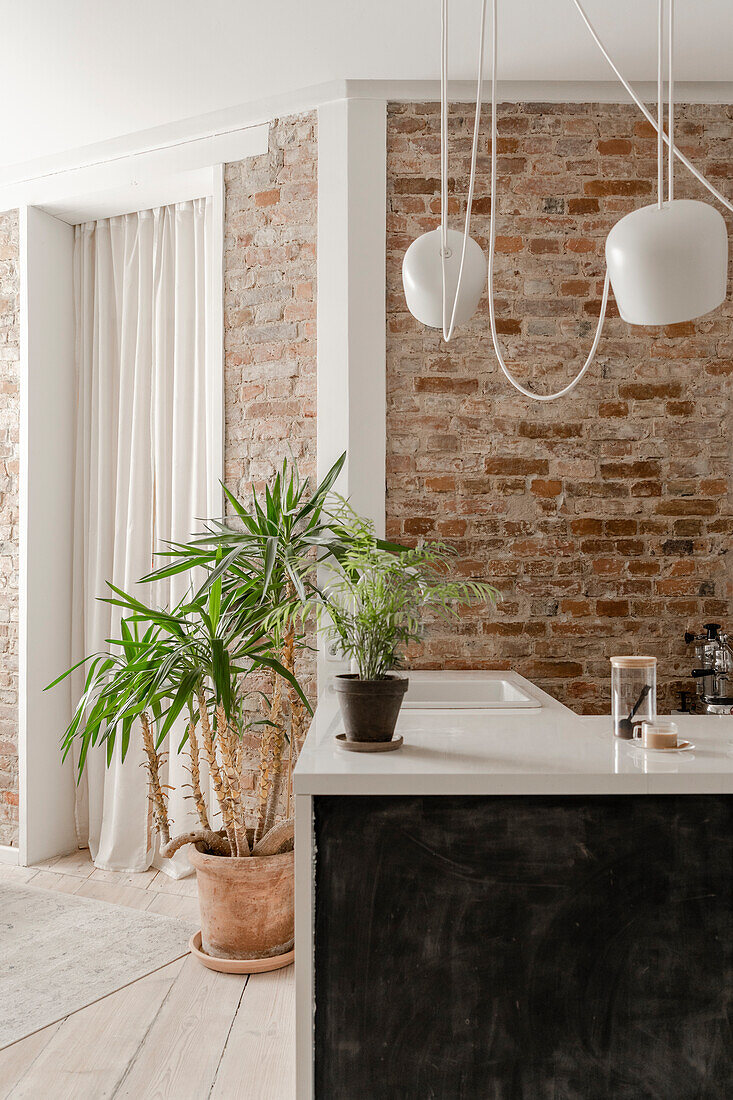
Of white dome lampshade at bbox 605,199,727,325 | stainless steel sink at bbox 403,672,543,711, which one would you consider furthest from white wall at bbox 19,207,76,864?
white dome lampshade at bbox 605,199,727,325

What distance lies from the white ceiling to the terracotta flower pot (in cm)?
249

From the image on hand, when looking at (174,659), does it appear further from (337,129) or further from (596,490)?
(337,129)

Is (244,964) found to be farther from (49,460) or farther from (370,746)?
(49,460)

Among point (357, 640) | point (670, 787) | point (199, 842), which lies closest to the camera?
point (670, 787)

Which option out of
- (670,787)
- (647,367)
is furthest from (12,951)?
(647,367)

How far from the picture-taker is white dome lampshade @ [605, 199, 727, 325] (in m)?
1.32

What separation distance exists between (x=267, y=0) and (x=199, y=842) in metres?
2.51

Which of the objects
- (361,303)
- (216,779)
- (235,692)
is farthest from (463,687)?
(361,303)

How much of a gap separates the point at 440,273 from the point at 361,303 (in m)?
1.28

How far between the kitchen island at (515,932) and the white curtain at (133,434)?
2.25 metres

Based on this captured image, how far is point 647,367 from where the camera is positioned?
9.75ft

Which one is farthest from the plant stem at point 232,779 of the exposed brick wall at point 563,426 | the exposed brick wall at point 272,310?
the exposed brick wall at point 563,426

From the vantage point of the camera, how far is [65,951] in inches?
113

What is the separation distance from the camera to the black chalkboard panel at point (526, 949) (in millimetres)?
1435
